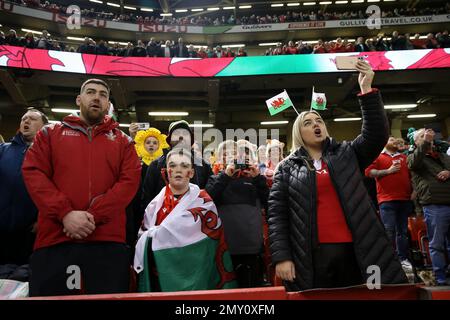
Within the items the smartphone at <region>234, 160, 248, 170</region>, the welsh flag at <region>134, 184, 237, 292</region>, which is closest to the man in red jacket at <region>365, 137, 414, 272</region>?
the smartphone at <region>234, 160, 248, 170</region>

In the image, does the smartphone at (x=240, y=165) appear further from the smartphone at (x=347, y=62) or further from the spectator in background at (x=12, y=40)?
the spectator in background at (x=12, y=40)

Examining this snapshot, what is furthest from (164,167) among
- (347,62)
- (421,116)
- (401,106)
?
(421,116)

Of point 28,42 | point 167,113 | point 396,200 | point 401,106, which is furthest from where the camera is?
point 167,113

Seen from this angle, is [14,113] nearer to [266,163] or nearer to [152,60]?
[152,60]

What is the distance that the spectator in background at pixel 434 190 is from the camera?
3.45 meters

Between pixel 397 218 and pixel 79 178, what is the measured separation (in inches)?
158

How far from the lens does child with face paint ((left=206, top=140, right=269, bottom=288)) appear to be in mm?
A: 2605

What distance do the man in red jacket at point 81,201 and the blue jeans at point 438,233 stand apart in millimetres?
3361

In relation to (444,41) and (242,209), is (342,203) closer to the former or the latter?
(242,209)

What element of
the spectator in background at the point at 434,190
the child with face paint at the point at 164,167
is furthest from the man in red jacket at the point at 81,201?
the spectator in background at the point at 434,190

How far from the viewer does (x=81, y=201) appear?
6.11ft

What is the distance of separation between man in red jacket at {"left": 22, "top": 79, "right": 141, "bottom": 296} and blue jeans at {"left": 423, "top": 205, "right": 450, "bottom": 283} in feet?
11.0

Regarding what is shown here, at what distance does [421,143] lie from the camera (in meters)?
3.63

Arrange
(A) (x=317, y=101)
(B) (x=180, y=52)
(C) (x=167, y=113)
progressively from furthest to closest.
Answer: (C) (x=167, y=113), (B) (x=180, y=52), (A) (x=317, y=101)
